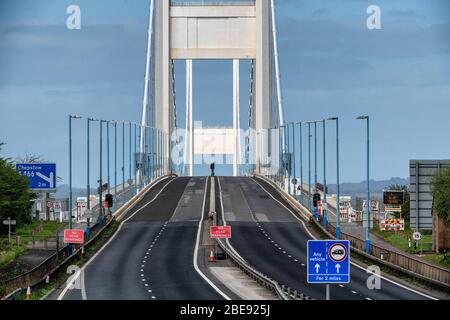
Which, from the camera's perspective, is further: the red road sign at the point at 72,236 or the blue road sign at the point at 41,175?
the blue road sign at the point at 41,175

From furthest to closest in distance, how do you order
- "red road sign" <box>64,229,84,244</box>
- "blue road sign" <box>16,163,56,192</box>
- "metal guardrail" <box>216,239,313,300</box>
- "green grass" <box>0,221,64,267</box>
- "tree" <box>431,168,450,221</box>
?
"blue road sign" <box>16,163,56,192</box> < "tree" <box>431,168,450,221</box> < "green grass" <box>0,221,64,267</box> < "red road sign" <box>64,229,84,244</box> < "metal guardrail" <box>216,239,313,300</box>

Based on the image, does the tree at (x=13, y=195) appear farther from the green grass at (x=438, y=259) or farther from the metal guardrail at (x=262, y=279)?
the green grass at (x=438, y=259)

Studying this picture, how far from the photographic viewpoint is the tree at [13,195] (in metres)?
109

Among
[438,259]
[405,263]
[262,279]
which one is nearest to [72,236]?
[262,279]

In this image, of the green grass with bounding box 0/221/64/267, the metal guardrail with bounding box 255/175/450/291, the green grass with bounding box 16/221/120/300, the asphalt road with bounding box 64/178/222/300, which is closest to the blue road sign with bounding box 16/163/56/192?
the green grass with bounding box 0/221/64/267

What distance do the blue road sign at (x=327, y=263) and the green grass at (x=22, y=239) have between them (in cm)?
4607

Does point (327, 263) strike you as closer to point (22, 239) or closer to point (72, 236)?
point (72, 236)

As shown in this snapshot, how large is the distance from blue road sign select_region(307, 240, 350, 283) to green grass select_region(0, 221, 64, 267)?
46068 mm

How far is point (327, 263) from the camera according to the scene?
102 ft

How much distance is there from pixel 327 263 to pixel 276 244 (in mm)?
62689

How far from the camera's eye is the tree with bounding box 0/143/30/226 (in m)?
109

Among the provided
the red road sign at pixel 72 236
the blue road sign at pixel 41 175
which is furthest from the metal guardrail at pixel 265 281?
the blue road sign at pixel 41 175

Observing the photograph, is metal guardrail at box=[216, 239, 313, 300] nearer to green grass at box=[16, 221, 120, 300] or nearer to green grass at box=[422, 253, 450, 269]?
green grass at box=[16, 221, 120, 300]

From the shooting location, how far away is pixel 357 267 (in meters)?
74.9
